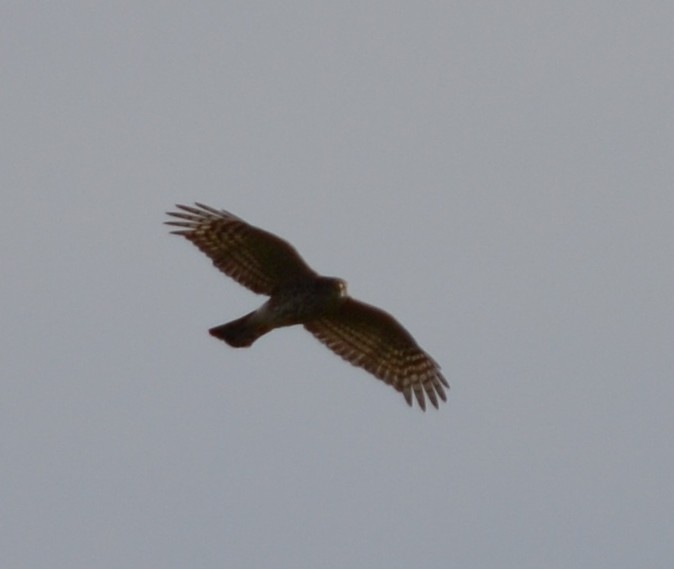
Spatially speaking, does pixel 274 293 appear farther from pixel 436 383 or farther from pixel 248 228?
pixel 436 383

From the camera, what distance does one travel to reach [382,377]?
2228cm

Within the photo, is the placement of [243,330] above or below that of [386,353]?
below

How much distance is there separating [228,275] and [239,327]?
558 mm

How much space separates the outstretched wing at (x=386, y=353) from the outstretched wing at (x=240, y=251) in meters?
0.87

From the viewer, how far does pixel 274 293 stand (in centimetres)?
2144

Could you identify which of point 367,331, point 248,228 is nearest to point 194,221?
point 248,228

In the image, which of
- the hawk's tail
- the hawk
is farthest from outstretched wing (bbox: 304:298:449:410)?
the hawk's tail

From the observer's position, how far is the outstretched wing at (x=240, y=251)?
2127 centimetres

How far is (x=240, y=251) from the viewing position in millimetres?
21453

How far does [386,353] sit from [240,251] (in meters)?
2.00

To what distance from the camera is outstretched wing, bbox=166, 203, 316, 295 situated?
69.8ft

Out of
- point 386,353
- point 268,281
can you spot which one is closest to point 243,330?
point 268,281

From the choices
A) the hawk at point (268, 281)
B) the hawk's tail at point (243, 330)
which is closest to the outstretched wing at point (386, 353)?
the hawk at point (268, 281)

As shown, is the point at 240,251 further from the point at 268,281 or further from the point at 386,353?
the point at 386,353
